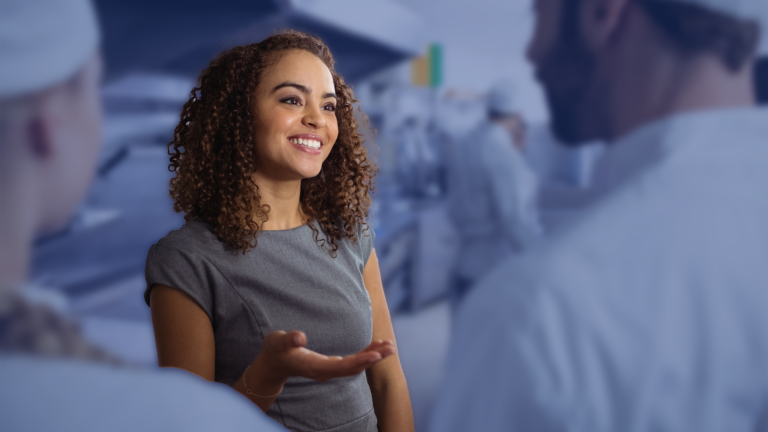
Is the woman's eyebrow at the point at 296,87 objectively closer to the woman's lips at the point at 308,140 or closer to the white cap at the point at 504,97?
the woman's lips at the point at 308,140

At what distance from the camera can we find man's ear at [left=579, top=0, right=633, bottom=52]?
4.71 ft

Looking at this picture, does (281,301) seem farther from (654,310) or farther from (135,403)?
(654,310)

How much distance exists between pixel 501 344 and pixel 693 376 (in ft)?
1.25

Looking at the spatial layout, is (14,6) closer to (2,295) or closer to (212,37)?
(212,37)

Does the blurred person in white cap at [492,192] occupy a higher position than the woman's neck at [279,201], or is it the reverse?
the woman's neck at [279,201]

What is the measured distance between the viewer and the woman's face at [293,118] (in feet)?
1.96

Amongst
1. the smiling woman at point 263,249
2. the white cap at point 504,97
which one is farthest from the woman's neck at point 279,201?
→ the white cap at point 504,97

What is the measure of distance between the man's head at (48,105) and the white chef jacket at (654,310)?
4.09 feet

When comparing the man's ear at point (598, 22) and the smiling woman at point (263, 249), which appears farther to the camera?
the man's ear at point (598, 22)

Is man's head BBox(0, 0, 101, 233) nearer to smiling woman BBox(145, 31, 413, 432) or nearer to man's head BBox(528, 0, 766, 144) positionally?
smiling woman BBox(145, 31, 413, 432)

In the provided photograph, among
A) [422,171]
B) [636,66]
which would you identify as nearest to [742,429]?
[636,66]

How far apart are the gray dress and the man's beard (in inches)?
44.7

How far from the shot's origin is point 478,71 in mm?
1751

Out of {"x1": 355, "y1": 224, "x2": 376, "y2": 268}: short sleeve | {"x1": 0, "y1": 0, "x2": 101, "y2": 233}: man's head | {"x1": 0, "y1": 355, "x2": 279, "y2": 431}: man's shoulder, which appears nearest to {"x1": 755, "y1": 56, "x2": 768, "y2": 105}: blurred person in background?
{"x1": 355, "y1": 224, "x2": 376, "y2": 268}: short sleeve
